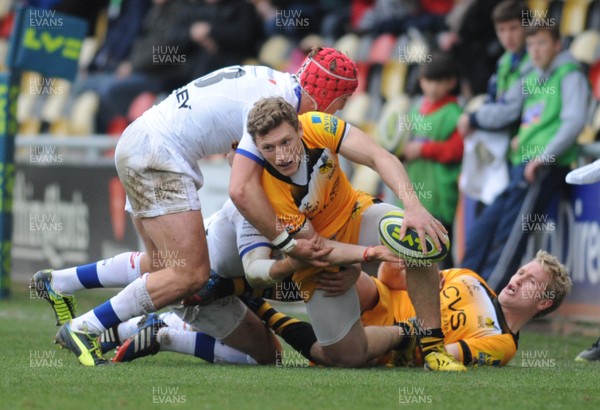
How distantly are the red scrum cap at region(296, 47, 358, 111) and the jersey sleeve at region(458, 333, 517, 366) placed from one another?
1.47 metres

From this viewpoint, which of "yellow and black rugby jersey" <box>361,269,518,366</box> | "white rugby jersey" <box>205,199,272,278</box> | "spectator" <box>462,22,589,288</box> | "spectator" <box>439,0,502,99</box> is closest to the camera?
"yellow and black rugby jersey" <box>361,269,518,366</box>

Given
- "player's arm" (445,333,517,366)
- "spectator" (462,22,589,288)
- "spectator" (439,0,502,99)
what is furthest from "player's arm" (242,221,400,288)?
"spectator" (439,0,502,99)

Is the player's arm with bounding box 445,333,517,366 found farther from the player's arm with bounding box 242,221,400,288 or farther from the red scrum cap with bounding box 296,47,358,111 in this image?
the red scrum cap with bounding box 296,47,358,111

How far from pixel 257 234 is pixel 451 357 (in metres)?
1.18

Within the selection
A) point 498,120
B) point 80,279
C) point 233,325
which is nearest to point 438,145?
point 498,120

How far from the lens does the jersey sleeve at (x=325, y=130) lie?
6168mm

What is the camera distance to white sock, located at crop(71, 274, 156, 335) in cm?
637

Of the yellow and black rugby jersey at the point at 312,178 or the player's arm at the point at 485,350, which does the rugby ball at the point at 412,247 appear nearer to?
the yellow and black rugby jersey at the point at 312,178

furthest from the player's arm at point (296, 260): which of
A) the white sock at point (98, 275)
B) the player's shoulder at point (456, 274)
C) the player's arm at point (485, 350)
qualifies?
the player's shoulder at point (456, 274)

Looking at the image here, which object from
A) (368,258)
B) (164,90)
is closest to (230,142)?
(368,258)

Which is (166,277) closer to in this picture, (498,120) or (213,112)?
(213,112)

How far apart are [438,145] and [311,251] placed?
3.92 meters

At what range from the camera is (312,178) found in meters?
6.25

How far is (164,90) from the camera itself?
13578 mm
